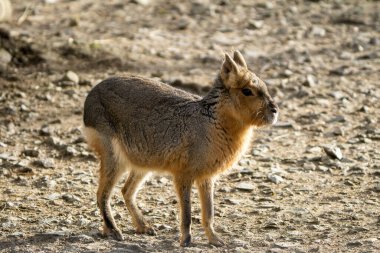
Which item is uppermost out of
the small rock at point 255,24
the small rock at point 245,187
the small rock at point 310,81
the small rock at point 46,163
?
the small rock at point 245,187

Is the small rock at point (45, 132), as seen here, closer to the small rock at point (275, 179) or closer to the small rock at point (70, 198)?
the small rock at point (70, 198)

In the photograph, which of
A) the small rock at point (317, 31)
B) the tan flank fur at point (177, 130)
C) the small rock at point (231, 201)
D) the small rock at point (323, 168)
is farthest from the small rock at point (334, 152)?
the small rock at point (317, 31)

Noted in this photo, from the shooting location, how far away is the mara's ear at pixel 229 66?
7637mm

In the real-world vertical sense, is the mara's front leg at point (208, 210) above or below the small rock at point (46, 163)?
above

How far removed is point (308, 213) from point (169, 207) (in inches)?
53.3

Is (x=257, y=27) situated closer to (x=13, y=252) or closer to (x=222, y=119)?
(x=222, y=119)

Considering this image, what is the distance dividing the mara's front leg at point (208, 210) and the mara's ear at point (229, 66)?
990 millimetres

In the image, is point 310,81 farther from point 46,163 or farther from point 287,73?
point 46,163

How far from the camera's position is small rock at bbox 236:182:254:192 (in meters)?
9.16

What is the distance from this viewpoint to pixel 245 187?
9.20 m

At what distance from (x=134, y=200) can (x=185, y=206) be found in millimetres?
801

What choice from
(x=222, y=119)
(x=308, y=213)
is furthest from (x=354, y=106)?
(x=222, y=119)

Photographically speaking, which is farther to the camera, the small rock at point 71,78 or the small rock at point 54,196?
the small rock at point 71,78

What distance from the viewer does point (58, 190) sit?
9.06m
